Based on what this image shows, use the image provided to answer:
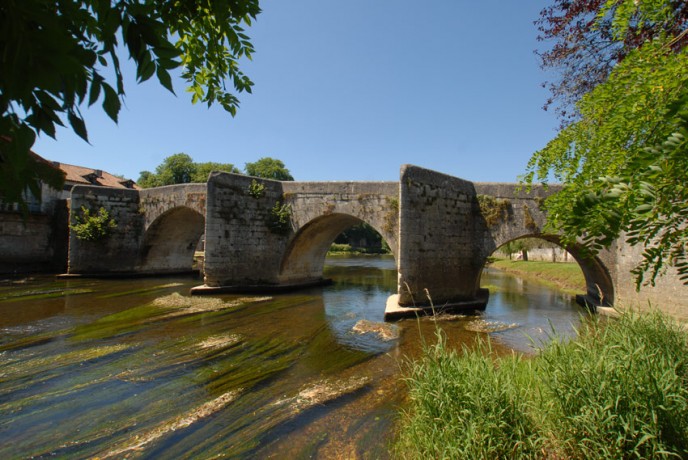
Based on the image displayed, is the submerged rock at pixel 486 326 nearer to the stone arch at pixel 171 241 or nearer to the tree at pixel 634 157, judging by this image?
the tree at pixel 634 157

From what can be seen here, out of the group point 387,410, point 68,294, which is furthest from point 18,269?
point 387,410

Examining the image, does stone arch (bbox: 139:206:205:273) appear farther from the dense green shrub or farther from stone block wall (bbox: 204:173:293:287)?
stone block wall (bbox: 204:173:293:287)

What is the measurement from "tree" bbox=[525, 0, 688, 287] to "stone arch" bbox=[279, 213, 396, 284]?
377 inches

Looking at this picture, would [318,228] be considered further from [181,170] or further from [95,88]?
[181,170]

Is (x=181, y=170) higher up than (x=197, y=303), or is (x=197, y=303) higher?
(x=181, y=170)

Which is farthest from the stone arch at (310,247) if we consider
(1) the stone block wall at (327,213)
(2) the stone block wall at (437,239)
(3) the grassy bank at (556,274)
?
(3) the grassy bank at (556,274)

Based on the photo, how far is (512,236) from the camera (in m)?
11.0

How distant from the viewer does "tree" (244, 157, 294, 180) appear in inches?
1923

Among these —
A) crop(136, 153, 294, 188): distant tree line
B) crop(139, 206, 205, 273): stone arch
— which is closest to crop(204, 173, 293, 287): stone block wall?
crop(139, 206, 205, 273): stone arch

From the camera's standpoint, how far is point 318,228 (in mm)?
14422

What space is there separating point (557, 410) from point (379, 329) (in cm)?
576

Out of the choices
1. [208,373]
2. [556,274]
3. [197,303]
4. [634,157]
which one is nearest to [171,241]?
[197,303]

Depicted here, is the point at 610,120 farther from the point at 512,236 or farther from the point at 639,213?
the point at 512,236

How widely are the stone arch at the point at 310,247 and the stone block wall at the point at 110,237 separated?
811 centimetres
